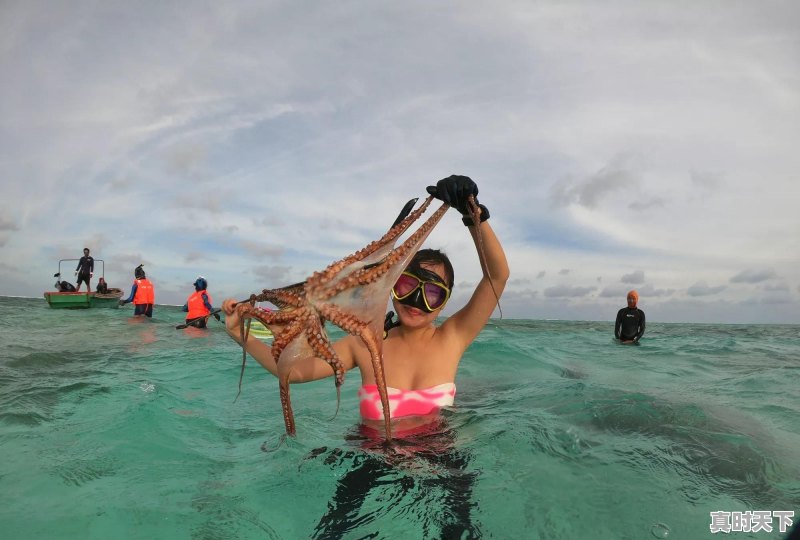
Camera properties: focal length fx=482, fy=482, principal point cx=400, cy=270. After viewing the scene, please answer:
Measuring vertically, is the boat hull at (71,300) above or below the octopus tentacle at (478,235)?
below

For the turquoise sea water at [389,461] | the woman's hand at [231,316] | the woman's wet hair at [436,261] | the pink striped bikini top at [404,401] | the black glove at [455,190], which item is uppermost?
the black glove at [455,190]

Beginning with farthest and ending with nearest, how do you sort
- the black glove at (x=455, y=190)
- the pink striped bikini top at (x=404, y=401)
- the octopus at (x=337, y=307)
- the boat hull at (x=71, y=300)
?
1. the boat hull at (x=71, y=300)
2. the pink striped bikini top at (x=404, y=401)
3. the black glove at (x=455, y=190)
4. the octopus at (x=337, y=307)

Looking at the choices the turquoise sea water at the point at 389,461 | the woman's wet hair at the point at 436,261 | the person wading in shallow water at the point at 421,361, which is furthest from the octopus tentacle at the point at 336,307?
the woman's wet hair at the point at 436,261

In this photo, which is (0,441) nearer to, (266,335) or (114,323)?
(266,335)

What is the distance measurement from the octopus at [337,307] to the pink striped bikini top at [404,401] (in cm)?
134

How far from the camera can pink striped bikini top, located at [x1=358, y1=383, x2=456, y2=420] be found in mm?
3871

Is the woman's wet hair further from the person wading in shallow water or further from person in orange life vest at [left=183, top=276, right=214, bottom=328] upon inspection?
person in orange life vest at [left=183, top=276, right=214, bottom=328]

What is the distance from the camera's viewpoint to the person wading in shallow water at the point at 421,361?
10.8 ft

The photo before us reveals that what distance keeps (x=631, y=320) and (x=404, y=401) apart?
14154 millimetres

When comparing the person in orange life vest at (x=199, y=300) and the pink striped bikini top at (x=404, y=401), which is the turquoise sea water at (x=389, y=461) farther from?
the person in orange life vest at (x=199, y=300)

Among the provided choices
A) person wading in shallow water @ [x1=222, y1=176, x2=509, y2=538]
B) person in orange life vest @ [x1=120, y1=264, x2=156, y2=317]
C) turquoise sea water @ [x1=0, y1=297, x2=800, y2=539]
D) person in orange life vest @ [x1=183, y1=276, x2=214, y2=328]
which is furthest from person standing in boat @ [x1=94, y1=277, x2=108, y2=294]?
person wading in shallow water @ [x1=222, y1=176, x2=509, y2=538]

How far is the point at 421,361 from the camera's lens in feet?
13.1

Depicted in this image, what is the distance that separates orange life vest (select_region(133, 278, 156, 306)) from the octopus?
2114 cm

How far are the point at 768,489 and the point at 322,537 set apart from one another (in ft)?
10.8
